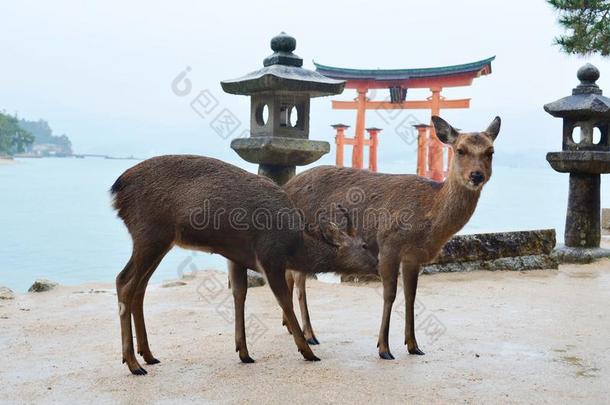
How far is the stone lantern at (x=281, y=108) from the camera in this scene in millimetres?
7762

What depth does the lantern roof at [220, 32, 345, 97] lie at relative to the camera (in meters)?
7.70

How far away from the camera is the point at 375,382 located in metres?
4.23

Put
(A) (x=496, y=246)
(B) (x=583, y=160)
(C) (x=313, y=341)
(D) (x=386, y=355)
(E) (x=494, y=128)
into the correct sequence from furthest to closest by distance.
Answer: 1. (B) (x=583, y=160)
2. (A) (x=496, y=246)
3. (C) (x=313, y=341)
4. (E) (x=494, y=128)
5. (D) (x=386, y=355)

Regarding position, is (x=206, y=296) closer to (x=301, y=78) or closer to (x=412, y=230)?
(x=301, y=78)

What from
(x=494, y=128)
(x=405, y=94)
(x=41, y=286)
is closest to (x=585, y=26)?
(x=494, y=128)

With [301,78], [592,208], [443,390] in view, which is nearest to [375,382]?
[443,390]

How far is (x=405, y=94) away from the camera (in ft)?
76.3

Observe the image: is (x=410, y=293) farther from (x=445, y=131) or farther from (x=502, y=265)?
(x=502, y=265)

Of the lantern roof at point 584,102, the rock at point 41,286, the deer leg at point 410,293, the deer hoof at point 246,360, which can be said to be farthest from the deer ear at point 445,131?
the rock at point 41,286

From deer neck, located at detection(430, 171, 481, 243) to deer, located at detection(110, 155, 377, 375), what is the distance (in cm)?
61

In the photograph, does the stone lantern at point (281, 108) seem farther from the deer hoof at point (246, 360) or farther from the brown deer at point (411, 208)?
the deer hoof at point (246, 360)

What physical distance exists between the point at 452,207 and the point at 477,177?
0.38 metres

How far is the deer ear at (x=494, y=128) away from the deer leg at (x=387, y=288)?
123 cm

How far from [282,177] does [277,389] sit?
171 inches
